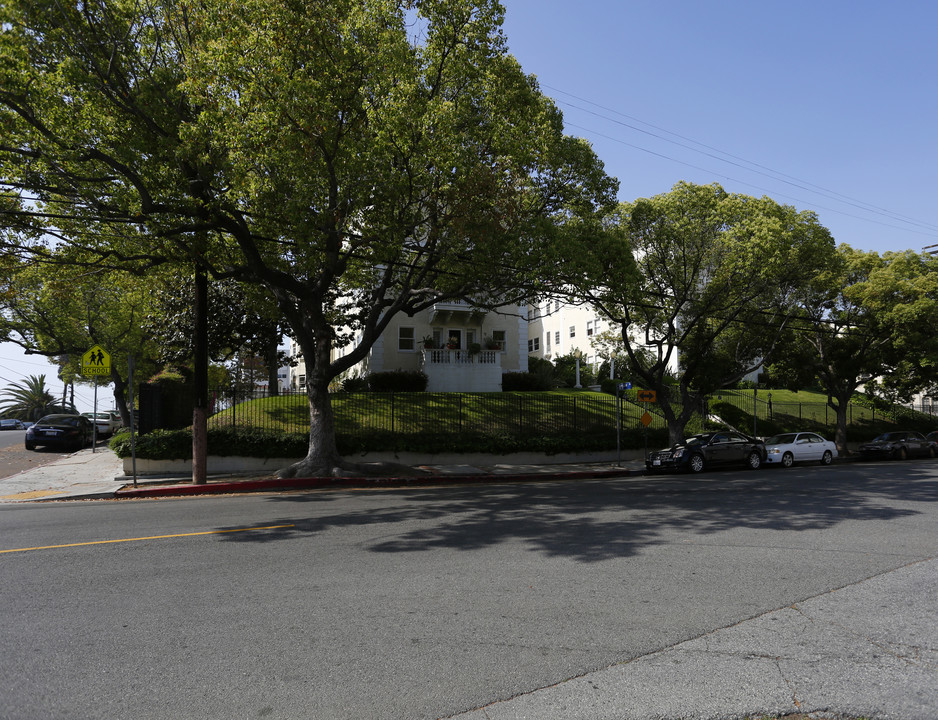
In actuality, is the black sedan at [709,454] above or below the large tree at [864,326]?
below

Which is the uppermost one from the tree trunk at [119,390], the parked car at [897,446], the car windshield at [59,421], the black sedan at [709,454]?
the tree trunk at [119,390]

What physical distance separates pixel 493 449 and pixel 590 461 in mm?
4118

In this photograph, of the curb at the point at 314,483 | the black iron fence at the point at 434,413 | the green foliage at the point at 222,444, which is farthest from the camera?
the black iron fence at the point at 434,413

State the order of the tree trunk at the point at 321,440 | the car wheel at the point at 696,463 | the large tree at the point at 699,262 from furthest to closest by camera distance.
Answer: the car wheel at the point at 696,463
the large tree at the point at 699,262
the tree trunk at the point at 321,440

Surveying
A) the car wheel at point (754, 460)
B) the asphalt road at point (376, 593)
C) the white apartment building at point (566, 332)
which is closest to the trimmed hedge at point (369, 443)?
the car wheel at point (754, 460)

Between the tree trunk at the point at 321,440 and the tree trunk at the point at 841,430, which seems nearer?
the tree trunk at the point at 321,440

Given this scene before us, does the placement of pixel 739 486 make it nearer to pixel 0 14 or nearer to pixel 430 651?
pixel 430 651

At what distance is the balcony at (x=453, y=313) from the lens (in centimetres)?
3193

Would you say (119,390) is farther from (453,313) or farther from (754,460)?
(754,460)

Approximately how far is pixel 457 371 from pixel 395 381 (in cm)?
344

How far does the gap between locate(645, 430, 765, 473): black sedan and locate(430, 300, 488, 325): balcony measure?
13.3 meters

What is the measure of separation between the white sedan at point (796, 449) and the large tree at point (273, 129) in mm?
14488

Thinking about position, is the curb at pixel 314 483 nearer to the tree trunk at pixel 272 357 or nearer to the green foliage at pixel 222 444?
the green foliage at pixel 222 444

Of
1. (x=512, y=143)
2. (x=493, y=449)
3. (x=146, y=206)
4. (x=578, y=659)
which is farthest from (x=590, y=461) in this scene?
(x=578, y=659)
